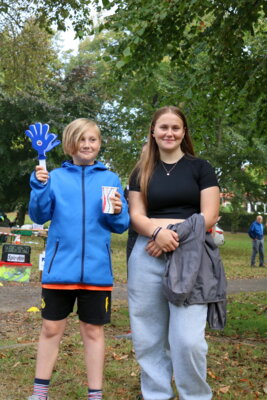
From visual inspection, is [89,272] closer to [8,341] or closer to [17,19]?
[8,341]

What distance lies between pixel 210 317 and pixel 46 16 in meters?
9.35

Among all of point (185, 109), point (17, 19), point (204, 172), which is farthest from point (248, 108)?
point (17, 19)

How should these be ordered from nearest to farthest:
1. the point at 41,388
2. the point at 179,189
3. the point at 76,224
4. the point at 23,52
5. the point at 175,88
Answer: the point at 179,189, the point at 76,224, the point at 41,388, the point at 175,88, the point at 23,52

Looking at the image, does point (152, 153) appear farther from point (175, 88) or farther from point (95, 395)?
point (175, 88)

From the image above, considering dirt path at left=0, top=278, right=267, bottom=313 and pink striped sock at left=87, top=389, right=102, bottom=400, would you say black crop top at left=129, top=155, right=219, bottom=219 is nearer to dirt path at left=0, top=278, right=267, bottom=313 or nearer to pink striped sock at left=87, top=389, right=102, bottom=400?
pink striped sock at left=87, top=389, right=102, bottom=400

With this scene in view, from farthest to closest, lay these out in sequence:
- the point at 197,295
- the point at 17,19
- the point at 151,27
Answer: the point at 17,19 → the point at 151,27 → the point at 197,295

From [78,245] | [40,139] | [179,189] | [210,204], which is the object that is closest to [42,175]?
[40,139]

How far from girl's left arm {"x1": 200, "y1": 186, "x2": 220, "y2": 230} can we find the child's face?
79 cm

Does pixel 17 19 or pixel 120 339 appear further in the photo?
pixel 17 19

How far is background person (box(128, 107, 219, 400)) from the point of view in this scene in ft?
11.2

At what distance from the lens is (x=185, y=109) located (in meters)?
9.83

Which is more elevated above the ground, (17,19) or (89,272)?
(17,19)

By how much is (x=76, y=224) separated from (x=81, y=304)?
52 cm

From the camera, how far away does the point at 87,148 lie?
383 cm
